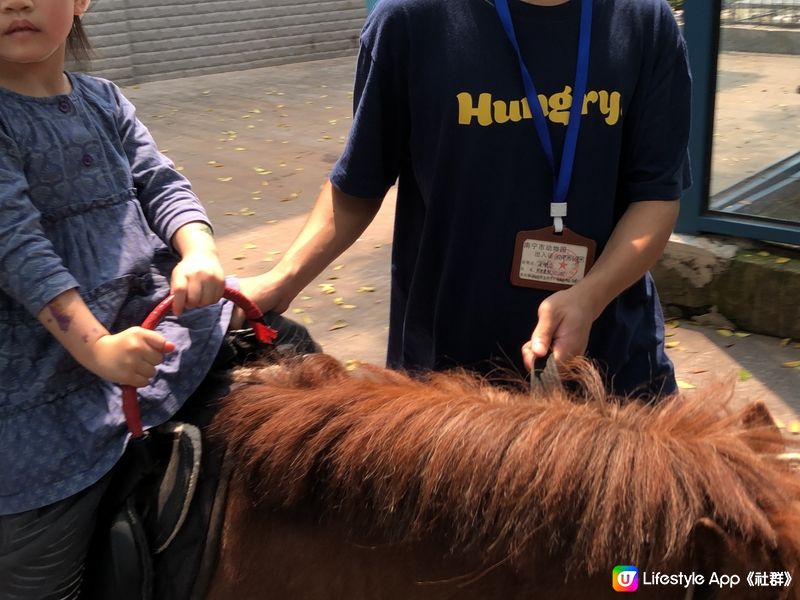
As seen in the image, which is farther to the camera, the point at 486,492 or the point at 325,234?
the point at 325,234

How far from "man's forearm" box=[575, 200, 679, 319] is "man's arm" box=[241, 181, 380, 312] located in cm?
47

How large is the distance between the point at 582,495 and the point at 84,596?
Answer: 0.84m

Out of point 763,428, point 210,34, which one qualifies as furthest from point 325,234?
point 210,34

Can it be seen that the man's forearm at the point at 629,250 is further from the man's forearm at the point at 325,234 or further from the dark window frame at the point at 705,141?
the dark window frame at the point at 705,141

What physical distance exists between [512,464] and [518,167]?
65 cm

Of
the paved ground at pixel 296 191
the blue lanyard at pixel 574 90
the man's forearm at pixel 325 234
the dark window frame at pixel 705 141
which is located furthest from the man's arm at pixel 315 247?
the dark window frame at pixel 705 141

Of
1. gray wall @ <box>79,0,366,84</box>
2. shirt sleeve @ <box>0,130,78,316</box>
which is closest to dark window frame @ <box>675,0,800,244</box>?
shirt sleeve @ <box>0,130,78,316</box>

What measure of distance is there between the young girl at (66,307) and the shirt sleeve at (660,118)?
2.62 ft

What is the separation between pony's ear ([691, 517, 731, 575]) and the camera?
1.22 meters

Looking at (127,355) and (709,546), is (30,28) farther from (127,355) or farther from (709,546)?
(709,546)

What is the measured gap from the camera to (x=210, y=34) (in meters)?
12.5

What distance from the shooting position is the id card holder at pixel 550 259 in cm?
179

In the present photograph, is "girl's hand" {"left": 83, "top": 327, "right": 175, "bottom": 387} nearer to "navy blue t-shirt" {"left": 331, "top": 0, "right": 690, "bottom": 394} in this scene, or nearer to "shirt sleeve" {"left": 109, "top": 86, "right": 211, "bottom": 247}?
"shirt sleeve" {"left": 109, "top": 86, "right": 211, "bottom": 247}

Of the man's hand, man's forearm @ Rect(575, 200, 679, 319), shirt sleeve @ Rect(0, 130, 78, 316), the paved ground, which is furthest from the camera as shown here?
the paved ground
